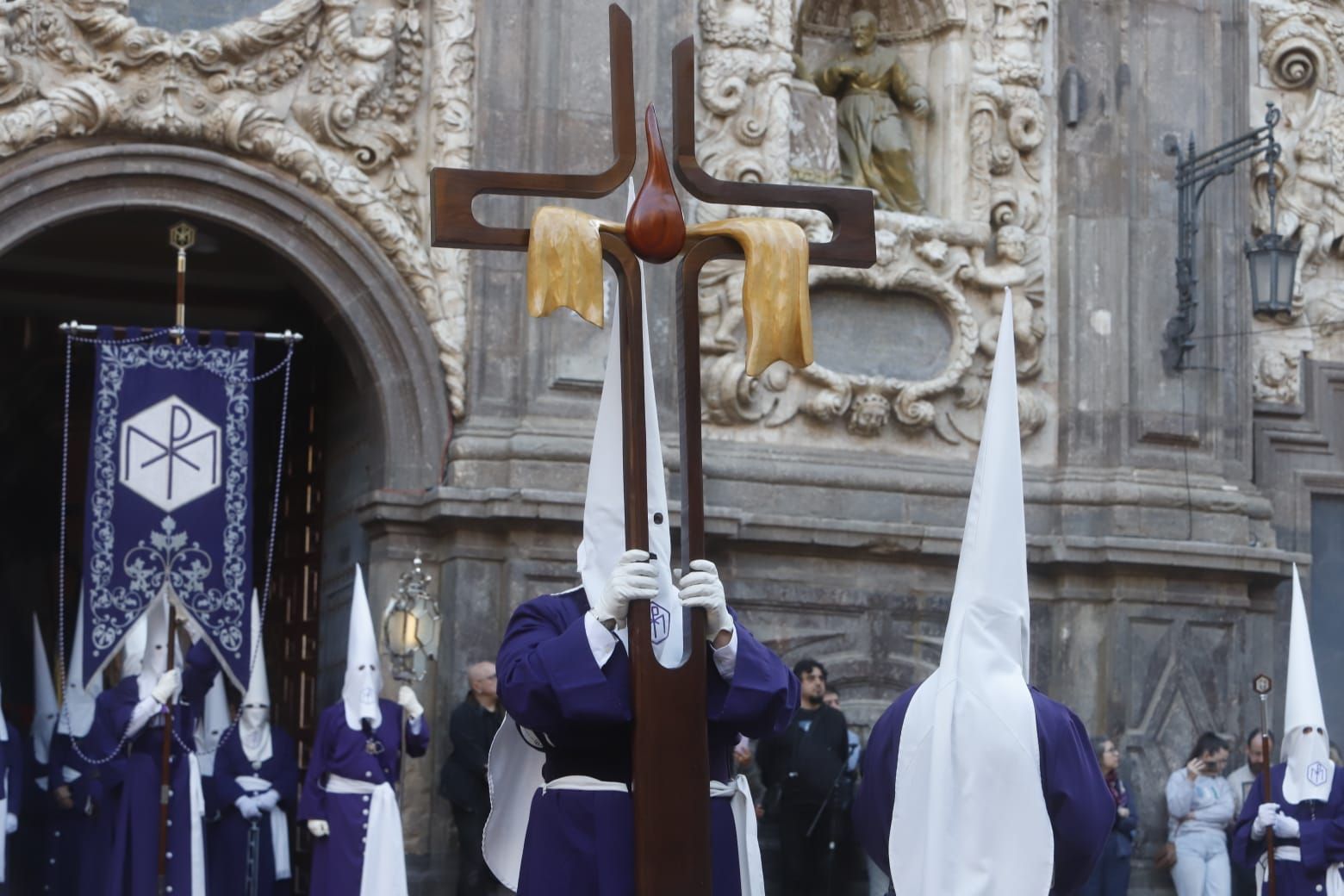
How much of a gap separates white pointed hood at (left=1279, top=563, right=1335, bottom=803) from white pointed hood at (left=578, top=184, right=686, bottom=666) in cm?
709

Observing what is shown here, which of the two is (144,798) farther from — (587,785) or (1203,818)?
(587,785)

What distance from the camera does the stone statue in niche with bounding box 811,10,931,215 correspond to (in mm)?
14844

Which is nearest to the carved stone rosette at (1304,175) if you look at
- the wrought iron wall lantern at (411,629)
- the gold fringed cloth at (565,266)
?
the wrought iron wall lantern at (411,629)

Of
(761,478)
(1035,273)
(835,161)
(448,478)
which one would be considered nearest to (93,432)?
(448,478)

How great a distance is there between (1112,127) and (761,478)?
3409 mm

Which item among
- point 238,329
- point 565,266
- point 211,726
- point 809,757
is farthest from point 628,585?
point 238,329

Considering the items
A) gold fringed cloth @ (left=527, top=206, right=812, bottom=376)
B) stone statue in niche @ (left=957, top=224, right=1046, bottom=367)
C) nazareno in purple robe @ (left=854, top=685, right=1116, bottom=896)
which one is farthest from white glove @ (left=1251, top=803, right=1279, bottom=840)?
gold fringed cloth @ (left=527, top=206, right=812, bottom=376)

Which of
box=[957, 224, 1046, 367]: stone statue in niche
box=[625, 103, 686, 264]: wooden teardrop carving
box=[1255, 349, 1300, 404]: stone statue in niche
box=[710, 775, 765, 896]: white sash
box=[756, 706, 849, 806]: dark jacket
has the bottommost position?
box=[756, 706, 849, 806]: dark jacket

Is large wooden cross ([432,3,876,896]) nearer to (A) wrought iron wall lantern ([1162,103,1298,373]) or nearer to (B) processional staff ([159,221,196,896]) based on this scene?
(B) processional staff ([159,221,196,896])

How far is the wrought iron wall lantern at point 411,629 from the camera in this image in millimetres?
12500

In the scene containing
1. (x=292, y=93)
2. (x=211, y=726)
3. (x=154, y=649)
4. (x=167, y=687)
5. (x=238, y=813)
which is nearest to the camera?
(x=167, y=687)

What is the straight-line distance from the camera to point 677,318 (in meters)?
5.81

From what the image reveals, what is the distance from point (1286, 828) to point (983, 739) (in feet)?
22.3

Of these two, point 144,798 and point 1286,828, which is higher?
point 144,798
